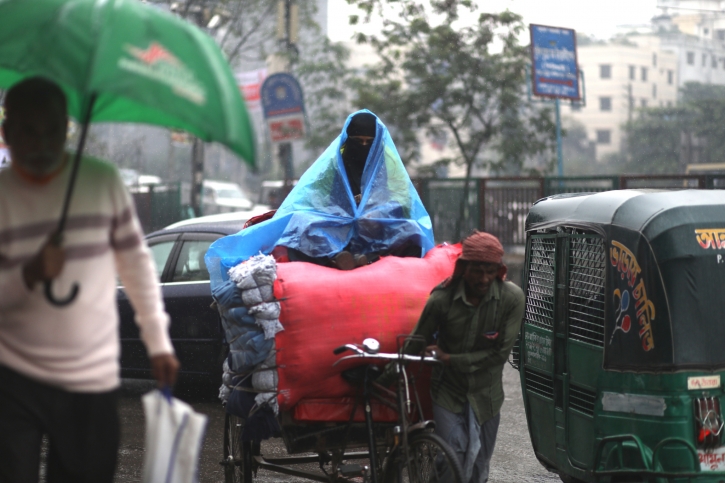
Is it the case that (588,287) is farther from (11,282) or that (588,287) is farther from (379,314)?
(11,282)

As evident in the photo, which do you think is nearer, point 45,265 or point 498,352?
point 45,265

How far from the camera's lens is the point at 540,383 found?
18.1 ft

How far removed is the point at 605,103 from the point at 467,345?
265 feet

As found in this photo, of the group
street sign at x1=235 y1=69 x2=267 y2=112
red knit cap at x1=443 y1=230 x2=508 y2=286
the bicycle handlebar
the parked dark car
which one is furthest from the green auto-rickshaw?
street sign at x1=235 y1=69 x2=267 y2=112

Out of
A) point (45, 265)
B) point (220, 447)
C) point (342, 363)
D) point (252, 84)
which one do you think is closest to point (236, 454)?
point (342, 363)

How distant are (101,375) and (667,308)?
252 cm

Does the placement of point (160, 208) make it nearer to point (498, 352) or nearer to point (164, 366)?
point (498, 352)

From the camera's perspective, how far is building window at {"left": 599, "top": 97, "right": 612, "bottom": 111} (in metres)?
81.4

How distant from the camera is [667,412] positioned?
14.1 ft

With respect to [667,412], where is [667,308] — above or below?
above

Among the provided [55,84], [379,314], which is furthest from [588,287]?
[55,84]

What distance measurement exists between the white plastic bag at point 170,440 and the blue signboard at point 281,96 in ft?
45.5

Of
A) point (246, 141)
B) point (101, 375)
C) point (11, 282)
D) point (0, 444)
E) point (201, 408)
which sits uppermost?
point (246, 141)

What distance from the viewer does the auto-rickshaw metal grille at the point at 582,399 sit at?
477cm
